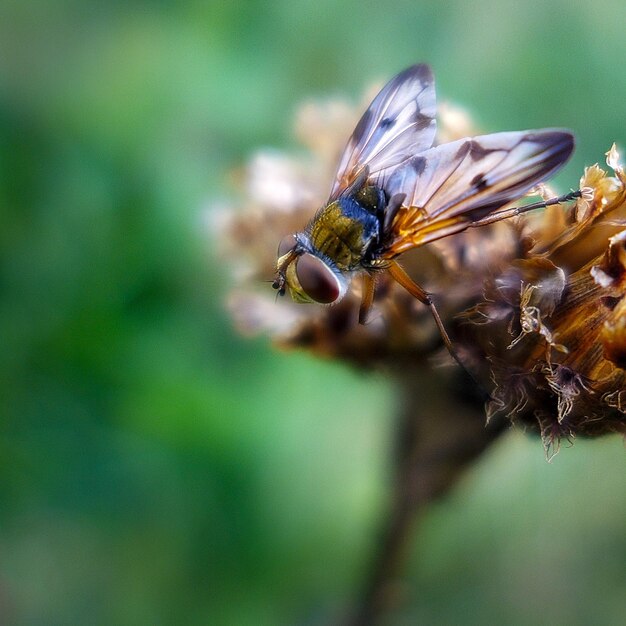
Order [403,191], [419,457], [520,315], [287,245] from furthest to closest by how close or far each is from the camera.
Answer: [419,457] → [287,245] → [403,191] → [520,315]

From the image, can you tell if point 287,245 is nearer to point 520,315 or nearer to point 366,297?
point 366,297

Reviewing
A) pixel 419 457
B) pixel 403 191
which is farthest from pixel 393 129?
pixel 419 457

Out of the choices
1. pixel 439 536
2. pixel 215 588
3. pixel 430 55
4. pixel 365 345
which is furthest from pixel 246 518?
pixel 430 55

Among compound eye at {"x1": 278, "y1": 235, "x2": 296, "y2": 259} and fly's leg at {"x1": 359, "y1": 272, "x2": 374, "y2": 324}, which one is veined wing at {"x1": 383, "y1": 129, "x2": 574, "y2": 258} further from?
compound eye at {"x1": 278, "y1": 235, "x2": 296, "y2": 259}

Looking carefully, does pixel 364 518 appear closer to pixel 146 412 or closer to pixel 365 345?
pixel 146 412

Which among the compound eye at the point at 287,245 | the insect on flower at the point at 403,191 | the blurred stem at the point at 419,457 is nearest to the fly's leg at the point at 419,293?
the insect on flower at the point at 403,191

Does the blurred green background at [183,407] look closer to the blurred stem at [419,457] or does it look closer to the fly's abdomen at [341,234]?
the blurred stem at [419,457]

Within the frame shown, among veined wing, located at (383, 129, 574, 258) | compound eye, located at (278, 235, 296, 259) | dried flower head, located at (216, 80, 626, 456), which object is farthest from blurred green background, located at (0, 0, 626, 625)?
veined wing, located at (383, 129, 574, 258)
